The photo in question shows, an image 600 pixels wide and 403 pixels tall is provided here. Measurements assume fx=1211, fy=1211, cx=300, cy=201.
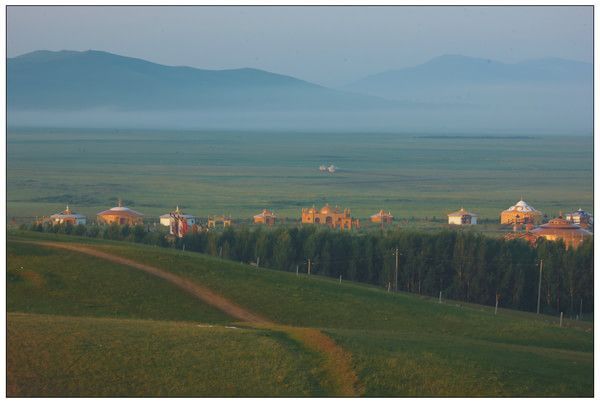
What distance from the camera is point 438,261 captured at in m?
42.0

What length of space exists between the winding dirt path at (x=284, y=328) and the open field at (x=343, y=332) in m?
0.21

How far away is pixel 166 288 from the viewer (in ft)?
96.8

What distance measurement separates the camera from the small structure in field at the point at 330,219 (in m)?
76.1

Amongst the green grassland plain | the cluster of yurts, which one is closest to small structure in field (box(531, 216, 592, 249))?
the cluster of yurts

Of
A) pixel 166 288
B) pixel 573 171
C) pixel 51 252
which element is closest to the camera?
pixel 166 288

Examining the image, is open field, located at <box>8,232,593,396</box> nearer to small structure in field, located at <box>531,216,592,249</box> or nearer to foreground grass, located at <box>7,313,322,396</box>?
foreground grass, located at <box>7,313,322,396</box>

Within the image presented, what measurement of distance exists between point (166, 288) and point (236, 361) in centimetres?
916

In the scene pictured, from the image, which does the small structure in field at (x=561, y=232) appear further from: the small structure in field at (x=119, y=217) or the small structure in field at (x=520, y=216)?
the small structure in field at (x=119, y=217)

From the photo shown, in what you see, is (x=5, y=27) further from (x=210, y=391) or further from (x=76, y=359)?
(x=210, y=391)

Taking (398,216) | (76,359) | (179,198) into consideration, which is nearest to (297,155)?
(179,198)

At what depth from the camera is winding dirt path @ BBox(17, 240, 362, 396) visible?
19906mm

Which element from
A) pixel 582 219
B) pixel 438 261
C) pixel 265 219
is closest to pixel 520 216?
pixel 582 219

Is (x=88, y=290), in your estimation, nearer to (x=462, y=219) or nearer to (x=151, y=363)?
(x=151, y=363)

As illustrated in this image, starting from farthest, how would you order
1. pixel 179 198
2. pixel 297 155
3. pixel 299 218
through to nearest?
pixel 297 155 → pixel 179 198 → pixel 299 218
